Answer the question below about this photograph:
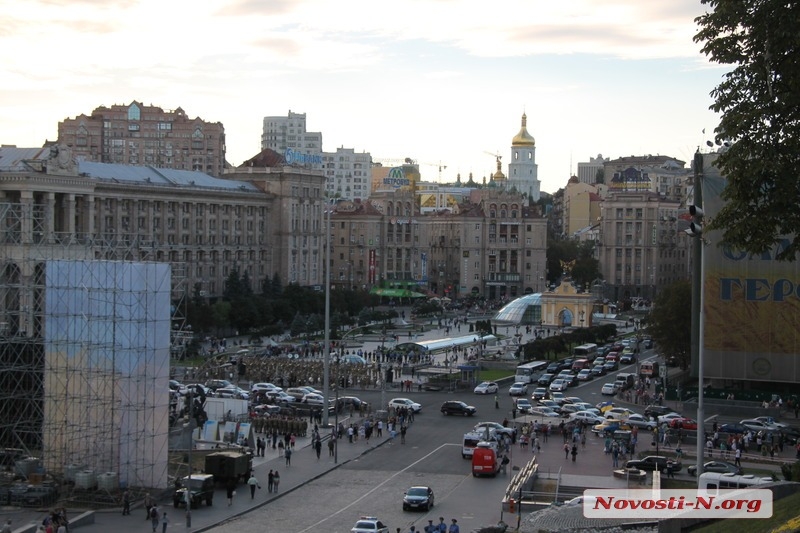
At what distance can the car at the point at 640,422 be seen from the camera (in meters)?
48.7

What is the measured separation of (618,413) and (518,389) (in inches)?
365

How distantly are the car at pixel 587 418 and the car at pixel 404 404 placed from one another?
6818mm

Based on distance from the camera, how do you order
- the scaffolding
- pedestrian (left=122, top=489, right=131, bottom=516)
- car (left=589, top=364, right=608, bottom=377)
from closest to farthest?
pedestrian (left=122, top=489, right=131, bottom=516) < the scaffolding < car (left=589, top=364, right=608, bottom=377)

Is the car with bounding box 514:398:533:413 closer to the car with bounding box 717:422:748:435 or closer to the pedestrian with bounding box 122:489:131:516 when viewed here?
the car with bounding box 717:422:748:435

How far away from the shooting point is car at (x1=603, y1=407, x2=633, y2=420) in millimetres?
49881

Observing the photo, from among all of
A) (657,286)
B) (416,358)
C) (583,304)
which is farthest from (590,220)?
(416,358)

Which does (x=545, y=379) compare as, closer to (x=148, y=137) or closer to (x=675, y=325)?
(x=675, y=325)

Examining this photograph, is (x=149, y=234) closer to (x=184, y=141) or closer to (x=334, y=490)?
(x=334, y=490)

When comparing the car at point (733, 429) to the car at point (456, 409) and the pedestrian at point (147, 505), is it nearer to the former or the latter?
the car at point (456, 409)

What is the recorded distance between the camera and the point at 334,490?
3709cm

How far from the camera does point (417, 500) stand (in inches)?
1335

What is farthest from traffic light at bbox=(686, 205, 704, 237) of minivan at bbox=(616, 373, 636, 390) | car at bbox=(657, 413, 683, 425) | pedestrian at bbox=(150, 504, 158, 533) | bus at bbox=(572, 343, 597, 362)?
bus at bbox=(572, 343, 597, 362)

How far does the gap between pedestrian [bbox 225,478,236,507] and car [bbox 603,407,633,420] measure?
18985 millimetres

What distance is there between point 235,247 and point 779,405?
58605 mm
